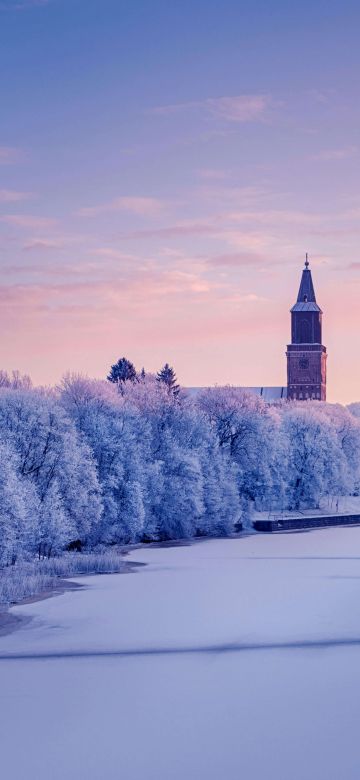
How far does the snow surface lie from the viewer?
19.4m

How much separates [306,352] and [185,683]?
128205 millimetres

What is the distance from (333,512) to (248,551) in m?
32.0

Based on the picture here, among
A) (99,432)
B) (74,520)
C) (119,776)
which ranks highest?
(99,432)

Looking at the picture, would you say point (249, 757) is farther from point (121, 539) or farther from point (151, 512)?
point (151, 512)

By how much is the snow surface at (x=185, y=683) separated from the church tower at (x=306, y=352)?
109 m

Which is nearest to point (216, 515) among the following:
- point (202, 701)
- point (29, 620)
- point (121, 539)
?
point (121, 539)

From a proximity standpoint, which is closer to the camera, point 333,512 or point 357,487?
point 333,512

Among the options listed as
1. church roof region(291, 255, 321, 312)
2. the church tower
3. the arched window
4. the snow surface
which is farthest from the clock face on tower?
the snow surface

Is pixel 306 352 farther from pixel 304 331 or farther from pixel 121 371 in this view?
pixel 121 371

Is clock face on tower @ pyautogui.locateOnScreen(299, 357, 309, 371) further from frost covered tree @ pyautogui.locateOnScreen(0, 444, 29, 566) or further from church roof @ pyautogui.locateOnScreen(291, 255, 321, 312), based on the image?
frost covered tree @ pyautogui.locateOnScreen(0, 444, 29, 566)

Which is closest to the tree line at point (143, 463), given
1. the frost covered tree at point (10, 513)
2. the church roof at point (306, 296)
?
the frost covered tree at point (10, 513)

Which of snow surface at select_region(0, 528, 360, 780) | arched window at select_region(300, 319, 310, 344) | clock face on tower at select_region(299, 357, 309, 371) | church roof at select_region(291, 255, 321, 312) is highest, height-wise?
A: church roof at select_region(291, 255, 321, 312)

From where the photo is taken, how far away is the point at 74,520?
5162 cm

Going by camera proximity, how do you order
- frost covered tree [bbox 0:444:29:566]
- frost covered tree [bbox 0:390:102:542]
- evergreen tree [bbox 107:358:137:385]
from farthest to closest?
evergreen tree [bbox 107:358:137:385], frost covered tree [bbox 0:390:102:542], frost covered tree [bbox 0:444:29:566]
